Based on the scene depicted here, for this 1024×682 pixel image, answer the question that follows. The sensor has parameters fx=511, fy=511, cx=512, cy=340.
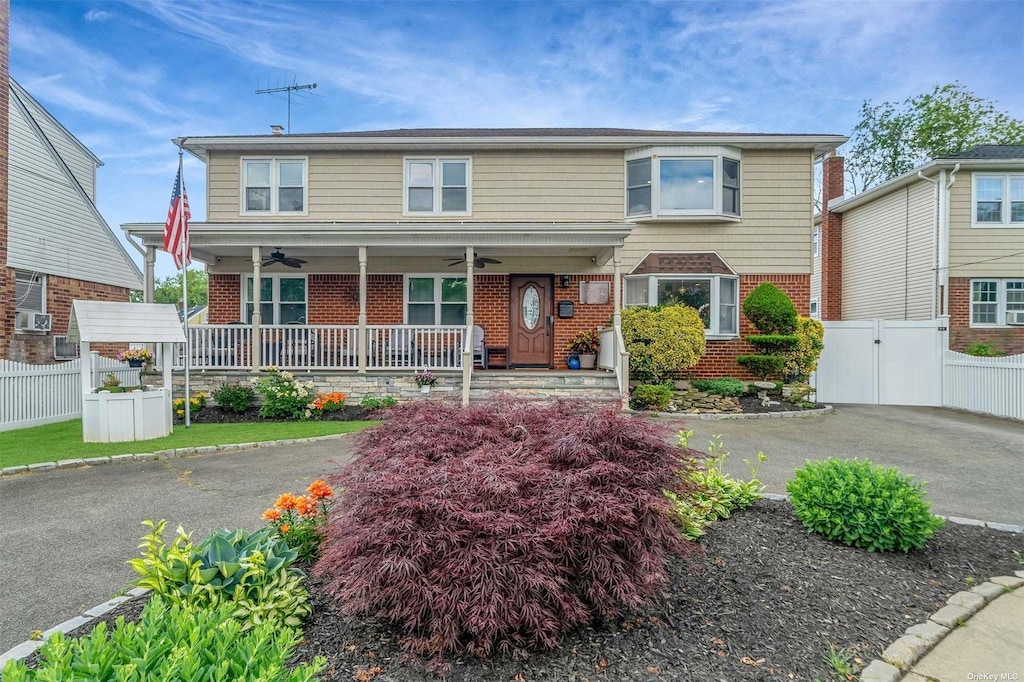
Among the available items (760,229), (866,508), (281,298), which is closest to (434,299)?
(281,298)

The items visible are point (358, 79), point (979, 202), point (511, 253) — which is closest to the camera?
point (511, 253)

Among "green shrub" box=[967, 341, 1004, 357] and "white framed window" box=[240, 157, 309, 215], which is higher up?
"white framed window" box=[240, 157, 309, 215]

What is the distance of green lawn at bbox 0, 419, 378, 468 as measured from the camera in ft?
22.9

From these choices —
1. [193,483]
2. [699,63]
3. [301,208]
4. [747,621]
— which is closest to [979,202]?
[699,63]

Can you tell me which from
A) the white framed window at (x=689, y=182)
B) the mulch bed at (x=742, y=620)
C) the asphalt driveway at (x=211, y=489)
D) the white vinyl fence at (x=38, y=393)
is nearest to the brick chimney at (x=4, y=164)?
the white vinyl fence at (x=38, y=393)

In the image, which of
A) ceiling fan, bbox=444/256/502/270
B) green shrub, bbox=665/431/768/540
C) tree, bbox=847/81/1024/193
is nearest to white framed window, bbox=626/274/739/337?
ceiling fan, bbox=444/256/502/270

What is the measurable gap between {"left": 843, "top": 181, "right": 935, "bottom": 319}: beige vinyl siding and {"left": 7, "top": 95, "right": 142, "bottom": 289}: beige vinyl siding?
23255 mm

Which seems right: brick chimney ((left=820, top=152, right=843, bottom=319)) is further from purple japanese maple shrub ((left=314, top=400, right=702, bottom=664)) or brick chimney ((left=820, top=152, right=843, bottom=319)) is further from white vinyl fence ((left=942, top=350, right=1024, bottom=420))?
purple japanese maple shrub ((left=314, top=400, right=702, bottom=664))

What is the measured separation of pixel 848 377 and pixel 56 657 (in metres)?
14.9

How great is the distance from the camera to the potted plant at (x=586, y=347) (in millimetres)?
12422

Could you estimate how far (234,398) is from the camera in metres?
10.3

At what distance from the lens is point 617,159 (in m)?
12.9

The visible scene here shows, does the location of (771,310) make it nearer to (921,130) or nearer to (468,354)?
(468,354)

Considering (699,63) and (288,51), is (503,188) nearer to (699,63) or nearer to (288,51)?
(699,63)
